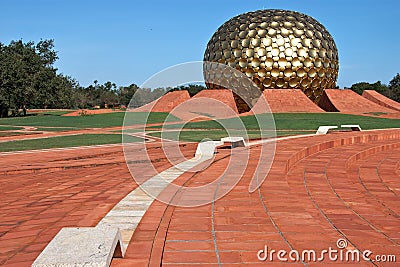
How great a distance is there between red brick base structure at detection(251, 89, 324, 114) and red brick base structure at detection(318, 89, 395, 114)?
10.6 ft

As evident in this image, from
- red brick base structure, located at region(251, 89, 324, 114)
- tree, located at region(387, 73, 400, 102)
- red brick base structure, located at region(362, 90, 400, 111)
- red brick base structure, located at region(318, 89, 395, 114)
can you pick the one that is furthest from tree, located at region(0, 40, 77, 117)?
tree, located at region(387, 73, 400, 102)

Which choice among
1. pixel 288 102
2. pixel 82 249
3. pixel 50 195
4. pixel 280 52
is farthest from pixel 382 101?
pixel 82 249

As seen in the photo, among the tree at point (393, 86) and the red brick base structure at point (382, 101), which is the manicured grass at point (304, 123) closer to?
the red brick base structure at point (382, 101)

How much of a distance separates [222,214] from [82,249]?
5.55 feet

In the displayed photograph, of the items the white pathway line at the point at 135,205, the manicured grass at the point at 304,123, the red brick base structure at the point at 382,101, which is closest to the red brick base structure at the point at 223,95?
the manicured grass at the point at 304,123

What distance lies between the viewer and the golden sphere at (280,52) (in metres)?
31.8

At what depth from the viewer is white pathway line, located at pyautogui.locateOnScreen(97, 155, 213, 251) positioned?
11.7 feet

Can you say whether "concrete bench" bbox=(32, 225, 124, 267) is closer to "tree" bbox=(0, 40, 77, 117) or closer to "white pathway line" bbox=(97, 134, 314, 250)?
"white pathway line" bbox=(97, 134, 314, 250)

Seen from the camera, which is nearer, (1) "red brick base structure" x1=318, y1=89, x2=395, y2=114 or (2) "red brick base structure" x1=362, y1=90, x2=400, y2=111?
(1) "red brick base structure" x1=318, y1=89, x2=395, y2=114

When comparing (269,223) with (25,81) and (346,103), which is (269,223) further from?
(25,81)

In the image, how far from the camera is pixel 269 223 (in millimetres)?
3615

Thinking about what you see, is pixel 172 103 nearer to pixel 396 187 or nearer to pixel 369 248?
pixel 396 187

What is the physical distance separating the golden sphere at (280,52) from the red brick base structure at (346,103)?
1.05m

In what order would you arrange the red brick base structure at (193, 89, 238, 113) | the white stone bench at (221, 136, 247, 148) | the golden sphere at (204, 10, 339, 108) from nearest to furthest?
the white stone bench at (221, 136, 247, 148)
the red brick base structure at (193, 89, 238, 113)
the golden sphere at (204, 10, 339, 108)
